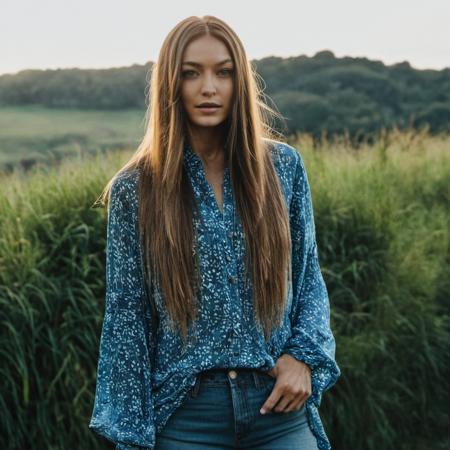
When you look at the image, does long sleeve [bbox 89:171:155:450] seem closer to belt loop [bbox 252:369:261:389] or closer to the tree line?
belt loop [bbox 252:369:261:389]

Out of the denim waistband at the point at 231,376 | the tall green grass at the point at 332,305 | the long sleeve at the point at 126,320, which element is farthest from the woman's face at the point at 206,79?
the tall green grass at the point at 332,305

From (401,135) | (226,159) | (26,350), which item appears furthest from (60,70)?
(226,159)

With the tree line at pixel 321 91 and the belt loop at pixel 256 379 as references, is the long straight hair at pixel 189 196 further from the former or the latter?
the tree line at pixel 321 91

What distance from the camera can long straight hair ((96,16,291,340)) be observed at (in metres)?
2.17

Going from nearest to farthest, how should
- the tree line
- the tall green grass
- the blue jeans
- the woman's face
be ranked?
the blue jeans
the woman's face
the tall green grass
the tree line

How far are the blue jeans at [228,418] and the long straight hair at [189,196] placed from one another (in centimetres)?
14

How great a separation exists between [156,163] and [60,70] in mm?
5588

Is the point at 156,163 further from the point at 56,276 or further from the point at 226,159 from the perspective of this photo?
the point at 56,276

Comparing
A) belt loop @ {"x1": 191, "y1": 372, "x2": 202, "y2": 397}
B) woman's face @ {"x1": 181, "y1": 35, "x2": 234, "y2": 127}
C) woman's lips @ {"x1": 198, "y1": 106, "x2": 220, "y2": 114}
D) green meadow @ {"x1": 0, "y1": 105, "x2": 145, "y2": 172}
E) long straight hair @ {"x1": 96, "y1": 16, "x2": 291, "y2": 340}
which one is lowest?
green meadow @ {"x1": 0, "y1": 105, "x2": 145, "y2": 172}

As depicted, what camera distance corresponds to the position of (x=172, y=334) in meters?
2.19

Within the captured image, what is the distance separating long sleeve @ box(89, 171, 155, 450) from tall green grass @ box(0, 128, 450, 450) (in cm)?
187

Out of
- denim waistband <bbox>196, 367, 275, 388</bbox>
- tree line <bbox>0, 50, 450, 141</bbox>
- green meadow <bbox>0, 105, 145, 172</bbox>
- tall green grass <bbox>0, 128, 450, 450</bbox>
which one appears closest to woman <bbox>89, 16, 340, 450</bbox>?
denim waistband <bbox>196, 367, 275, 388</bbox>

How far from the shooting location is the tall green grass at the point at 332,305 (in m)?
4.10

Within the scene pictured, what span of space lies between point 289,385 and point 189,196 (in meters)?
0.55
